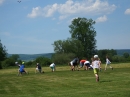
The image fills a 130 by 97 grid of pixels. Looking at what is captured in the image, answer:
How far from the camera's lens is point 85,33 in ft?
289

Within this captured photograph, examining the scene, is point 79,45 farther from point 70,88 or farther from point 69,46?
point 70,88

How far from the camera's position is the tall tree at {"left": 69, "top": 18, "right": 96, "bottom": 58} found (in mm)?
88188

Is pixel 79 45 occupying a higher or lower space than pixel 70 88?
higher

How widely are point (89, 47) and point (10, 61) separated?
26019mm

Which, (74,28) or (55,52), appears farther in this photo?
(55,52)

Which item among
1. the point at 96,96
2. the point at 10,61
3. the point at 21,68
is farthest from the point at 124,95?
the point at 10,61

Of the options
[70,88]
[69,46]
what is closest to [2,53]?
[69,46]

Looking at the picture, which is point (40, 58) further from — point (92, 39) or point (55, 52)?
point (92, 39)

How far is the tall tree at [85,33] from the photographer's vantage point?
88.2 m

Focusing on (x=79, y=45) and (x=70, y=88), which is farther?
(x=79, y=45)

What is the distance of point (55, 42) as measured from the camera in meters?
96.6

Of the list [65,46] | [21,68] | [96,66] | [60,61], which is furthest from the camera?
[65,46]

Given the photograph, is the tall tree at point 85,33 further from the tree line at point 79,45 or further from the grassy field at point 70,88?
the grassy field at point 70,88

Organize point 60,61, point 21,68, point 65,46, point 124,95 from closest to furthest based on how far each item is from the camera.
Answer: point 124,95
point 21,68
point 60,61
point 65,46
